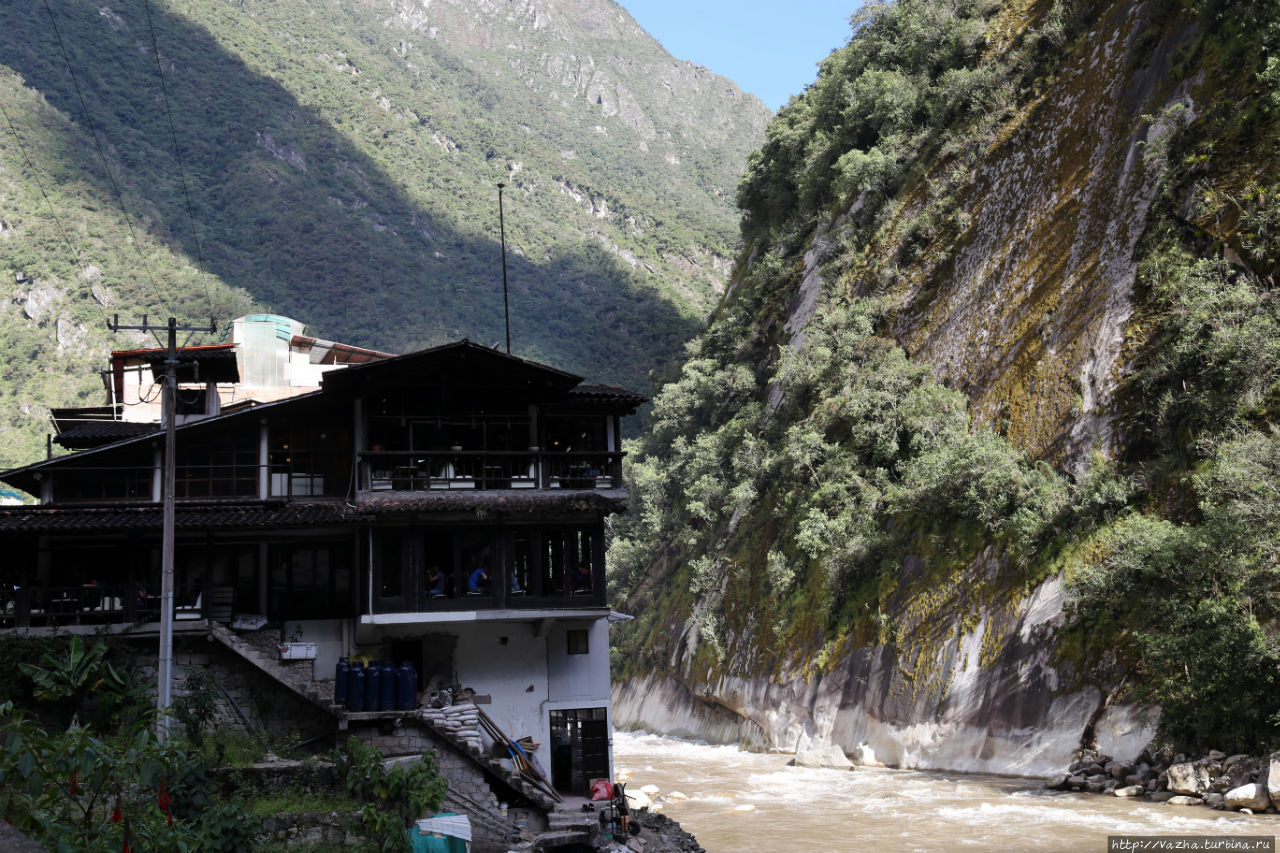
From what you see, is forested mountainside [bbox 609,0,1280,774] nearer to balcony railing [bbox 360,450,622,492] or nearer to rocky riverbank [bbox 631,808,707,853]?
rocky riverbank [bbox 631,808,707,853]

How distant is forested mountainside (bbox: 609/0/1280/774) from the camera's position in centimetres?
2895

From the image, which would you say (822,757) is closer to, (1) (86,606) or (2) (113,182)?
(1) (86,606)

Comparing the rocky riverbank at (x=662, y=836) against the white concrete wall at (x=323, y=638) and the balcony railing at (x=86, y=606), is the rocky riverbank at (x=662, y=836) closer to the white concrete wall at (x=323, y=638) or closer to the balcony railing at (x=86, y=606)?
the white concrete wall at (x=323, y=638)

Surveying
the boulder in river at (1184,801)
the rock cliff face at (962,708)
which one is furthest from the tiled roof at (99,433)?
the boulder in river at (1184,801)

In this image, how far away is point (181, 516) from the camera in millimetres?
24766

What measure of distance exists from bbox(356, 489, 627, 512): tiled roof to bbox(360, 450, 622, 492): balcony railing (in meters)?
0.28

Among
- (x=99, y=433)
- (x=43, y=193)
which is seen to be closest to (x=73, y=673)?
(x=99, y=433)

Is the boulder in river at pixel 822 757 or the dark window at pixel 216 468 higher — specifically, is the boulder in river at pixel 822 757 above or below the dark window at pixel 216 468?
below

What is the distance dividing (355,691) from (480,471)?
616 cm

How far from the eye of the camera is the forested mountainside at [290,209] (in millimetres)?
95312

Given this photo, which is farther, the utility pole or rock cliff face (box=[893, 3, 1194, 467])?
Result: rock cliff face (box=[893, 3, 1194, 467])

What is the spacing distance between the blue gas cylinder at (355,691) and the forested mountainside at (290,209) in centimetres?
6089

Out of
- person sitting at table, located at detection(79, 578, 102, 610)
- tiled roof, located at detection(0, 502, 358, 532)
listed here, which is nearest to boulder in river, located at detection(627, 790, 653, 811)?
tiled roof, located at detection(0, 502, 358, 532)

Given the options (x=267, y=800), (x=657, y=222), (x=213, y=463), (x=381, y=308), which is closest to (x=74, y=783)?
(x=267, y=800)
